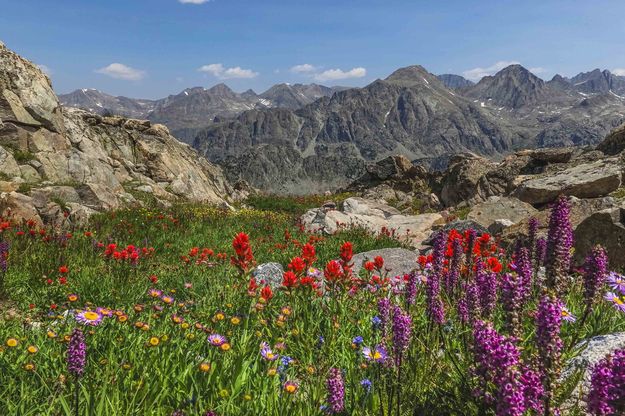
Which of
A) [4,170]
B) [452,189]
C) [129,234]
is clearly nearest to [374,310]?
[129,234]

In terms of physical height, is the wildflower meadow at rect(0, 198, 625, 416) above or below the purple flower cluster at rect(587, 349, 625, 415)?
below

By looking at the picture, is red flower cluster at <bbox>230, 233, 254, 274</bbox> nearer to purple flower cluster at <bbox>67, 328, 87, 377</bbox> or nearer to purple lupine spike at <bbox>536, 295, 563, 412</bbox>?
purple flower cluster at <bbox>67, 328, 87, 377</bbox>

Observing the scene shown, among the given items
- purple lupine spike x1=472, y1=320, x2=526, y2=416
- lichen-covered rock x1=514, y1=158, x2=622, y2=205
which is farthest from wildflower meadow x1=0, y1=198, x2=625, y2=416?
lichen-covered rock x1=514, y1=158, x2=622, y2=205

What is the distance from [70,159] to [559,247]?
87.0 ft

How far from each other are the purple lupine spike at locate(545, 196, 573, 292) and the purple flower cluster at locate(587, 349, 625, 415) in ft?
6.14

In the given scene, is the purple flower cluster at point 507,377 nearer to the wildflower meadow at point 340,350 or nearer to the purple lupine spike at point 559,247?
Answer: the wildflower meadow at point 340,350

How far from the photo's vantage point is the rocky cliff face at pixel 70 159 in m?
16.9

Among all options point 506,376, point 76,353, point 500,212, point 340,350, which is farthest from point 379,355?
point 500,212

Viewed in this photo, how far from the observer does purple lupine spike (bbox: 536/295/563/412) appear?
73.9 inches

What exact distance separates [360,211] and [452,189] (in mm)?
14346

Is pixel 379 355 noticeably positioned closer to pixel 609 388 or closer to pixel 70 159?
pixel 609 388

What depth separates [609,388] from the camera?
5.68ft

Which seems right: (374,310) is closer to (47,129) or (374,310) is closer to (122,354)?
(122,354)

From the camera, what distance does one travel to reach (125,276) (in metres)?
7.50
